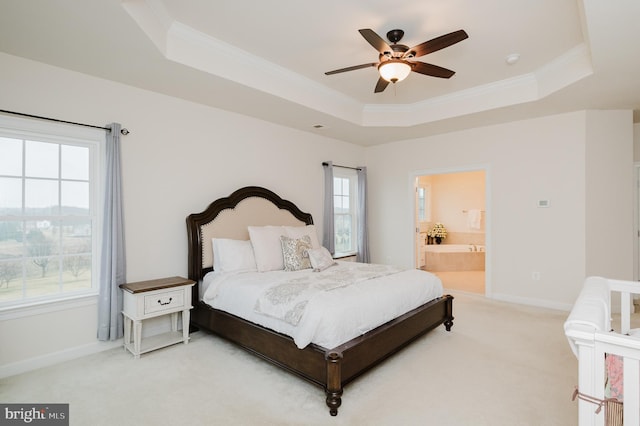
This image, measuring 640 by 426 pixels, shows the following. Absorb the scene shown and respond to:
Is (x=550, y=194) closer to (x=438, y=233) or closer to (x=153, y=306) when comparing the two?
(x=438, y=233)

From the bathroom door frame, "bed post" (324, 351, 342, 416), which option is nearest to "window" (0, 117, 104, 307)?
"bed post" (324, 351, 342, 416)

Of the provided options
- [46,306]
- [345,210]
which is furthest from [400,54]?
[46,306]

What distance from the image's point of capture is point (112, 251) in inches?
123

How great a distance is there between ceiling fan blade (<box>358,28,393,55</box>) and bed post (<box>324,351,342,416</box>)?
2.25 metres

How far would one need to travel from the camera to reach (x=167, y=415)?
2162 millimetres

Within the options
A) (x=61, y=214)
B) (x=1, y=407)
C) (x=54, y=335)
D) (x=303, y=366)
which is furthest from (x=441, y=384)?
(x=61, y=214)

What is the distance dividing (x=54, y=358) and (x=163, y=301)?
38.8 inches

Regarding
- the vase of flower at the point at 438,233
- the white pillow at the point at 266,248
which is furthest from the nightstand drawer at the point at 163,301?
the vase of flower at the point at 438,233

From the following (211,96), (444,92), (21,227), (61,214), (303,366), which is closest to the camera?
(303,366)

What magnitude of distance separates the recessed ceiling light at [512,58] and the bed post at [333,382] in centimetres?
336

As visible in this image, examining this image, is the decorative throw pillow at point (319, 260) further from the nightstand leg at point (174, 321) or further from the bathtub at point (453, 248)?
the bathtub at point (453, 248)

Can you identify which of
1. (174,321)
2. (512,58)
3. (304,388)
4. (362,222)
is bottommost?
(304,388)

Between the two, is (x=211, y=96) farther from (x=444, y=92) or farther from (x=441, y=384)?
(x=441, y=384)

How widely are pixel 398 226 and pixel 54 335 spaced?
16.3 ft
